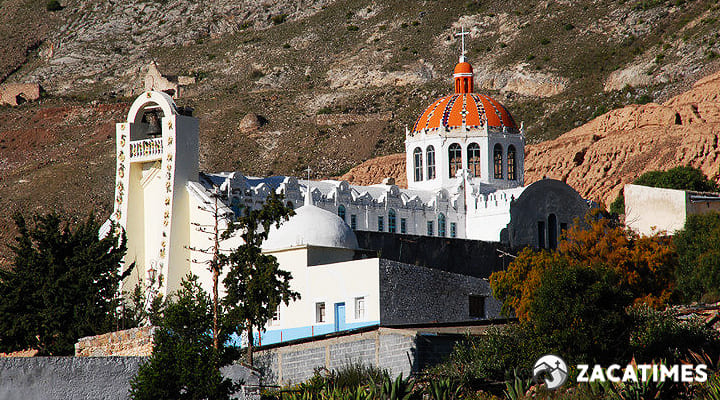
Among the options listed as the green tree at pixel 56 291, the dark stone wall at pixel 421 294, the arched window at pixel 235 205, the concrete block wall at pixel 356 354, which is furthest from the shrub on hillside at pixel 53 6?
the concrete block wall at pixel 356 354

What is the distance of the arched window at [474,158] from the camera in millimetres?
51500

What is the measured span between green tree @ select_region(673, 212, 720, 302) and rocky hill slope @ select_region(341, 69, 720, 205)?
24049 millimetres

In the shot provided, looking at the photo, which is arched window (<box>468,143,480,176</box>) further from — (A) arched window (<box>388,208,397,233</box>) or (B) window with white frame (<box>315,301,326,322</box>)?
(B) window with white frame (<box>315,301,326,322</box>)

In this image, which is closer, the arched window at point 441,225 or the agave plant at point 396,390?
the agave plant at point 396,390

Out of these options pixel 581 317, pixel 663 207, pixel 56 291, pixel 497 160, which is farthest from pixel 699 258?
pixel 56 291

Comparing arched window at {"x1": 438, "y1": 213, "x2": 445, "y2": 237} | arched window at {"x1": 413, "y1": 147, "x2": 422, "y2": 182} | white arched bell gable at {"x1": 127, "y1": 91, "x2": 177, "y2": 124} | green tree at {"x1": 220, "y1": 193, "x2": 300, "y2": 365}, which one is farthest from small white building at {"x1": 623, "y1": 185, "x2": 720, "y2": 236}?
green tree at {"x1": 220, "y1": 193, "x2": 300, "y2": 365}

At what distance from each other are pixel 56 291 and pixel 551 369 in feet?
49.0

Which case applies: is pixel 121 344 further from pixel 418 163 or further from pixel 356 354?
pixel 418 163

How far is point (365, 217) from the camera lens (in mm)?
46500

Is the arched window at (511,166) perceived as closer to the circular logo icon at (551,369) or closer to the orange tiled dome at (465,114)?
the orange tiled dome at (465,114)

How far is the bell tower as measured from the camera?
39.7 m

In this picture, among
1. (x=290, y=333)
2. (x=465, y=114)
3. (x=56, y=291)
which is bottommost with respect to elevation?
(x=290, y=333)

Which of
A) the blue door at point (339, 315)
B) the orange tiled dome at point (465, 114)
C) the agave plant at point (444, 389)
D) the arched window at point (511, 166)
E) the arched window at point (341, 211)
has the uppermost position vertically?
the orange tiled dome at point (465, 114)

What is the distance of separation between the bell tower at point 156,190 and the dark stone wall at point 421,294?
32.3ft
